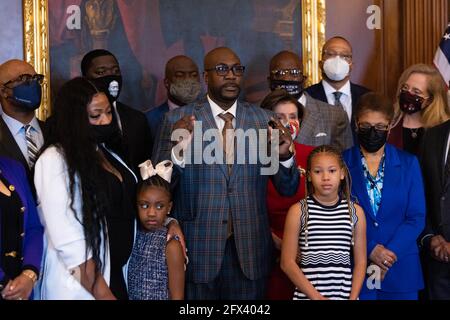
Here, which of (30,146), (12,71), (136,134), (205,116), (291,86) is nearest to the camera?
(205,116)

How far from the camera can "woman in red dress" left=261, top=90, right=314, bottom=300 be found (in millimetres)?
5141

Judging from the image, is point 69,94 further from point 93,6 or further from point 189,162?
point 93,6

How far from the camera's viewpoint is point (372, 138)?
4.89 metres

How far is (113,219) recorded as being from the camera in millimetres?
4410

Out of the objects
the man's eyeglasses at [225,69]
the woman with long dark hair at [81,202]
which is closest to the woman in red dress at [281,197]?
the man's eyeglasses at [225,69]

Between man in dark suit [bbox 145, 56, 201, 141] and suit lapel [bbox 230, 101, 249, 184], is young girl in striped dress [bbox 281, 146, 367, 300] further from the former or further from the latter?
man in dark suit [bbox 145, 56, 201, 141]

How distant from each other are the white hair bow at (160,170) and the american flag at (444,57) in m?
2.67

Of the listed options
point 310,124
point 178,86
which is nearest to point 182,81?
point 178,86

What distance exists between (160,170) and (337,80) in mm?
2046

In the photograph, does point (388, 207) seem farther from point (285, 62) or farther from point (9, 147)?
point (9, 147)

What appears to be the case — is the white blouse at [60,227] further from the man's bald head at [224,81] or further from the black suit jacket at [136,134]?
the black suit jacket at [136,134]

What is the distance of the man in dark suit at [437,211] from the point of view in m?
5.15

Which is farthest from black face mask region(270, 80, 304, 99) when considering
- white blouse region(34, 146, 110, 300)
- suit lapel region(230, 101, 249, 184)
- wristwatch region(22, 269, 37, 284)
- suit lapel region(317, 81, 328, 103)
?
wristwatch region(22, 269, 37, 284)
